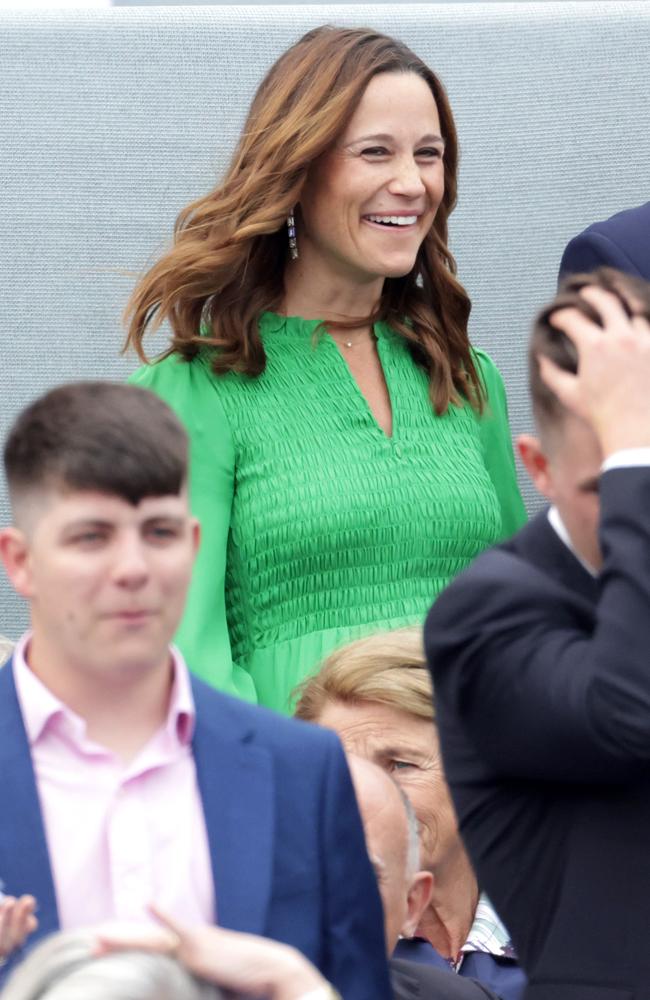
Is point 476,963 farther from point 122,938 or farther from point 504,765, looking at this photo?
point 122,938

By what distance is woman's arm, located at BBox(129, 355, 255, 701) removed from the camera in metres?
2.45

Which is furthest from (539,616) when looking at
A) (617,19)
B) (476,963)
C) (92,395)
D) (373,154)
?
(617,19)

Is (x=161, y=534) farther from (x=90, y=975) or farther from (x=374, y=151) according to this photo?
(x=374, y=151)

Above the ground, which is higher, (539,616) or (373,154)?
(373,154)

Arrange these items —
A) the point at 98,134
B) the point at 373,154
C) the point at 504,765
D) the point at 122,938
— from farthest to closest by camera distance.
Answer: the point at 98,134 → the point at 373,154 → the point at 504,765 → the point at 122,938

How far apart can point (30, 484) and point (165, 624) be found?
0.45ft

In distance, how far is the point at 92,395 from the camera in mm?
1359

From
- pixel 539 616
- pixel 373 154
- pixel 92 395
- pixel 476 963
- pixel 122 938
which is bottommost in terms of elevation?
pixel 476 963

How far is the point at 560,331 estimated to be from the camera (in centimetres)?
151

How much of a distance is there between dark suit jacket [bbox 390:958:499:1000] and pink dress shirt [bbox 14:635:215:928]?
47cm

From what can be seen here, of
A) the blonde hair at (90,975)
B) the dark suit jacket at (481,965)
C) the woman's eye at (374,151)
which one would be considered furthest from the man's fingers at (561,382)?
the woman's eye at (374,151)

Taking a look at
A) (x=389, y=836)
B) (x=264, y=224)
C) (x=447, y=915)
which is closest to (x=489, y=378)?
(x=264, y=224)

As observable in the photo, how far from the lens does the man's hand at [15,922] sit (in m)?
1.27

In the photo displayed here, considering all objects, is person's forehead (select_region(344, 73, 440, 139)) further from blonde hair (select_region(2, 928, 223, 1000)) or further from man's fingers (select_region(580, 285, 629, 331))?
blonde hair (select_region(2, 928, 223, 1000))
